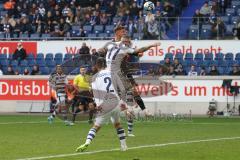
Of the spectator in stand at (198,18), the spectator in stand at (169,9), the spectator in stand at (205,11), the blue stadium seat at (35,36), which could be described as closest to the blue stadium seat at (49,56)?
the blue stadium seat at (35,36)

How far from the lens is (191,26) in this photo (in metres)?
37.5

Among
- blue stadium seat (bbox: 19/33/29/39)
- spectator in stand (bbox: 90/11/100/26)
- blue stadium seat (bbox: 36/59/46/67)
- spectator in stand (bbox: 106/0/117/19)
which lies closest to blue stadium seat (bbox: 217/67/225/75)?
spectator in stand (bbox: 106/0/117/19)

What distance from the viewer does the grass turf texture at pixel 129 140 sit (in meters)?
16.3

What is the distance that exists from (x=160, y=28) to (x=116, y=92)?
20.5 metres

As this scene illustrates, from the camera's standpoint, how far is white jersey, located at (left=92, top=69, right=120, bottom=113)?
17281mm

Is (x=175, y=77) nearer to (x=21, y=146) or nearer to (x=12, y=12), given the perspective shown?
(x=12, y=12)

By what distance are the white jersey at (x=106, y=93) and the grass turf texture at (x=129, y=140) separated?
1.11m

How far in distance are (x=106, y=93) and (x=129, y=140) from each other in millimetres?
3448

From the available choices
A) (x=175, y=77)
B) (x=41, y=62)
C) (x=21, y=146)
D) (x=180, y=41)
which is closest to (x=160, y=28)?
(x=180, y=41)

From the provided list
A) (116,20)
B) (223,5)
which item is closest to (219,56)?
(223,5)

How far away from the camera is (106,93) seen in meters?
17.5

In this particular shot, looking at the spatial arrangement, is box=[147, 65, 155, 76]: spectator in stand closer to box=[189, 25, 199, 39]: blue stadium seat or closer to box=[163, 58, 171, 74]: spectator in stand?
box=[163, 58, 171, 74]: spectator in stand

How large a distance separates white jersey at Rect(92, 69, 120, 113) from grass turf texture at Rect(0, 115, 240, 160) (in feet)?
3.66

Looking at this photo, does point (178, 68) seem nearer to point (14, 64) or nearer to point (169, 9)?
point (169, 9)
